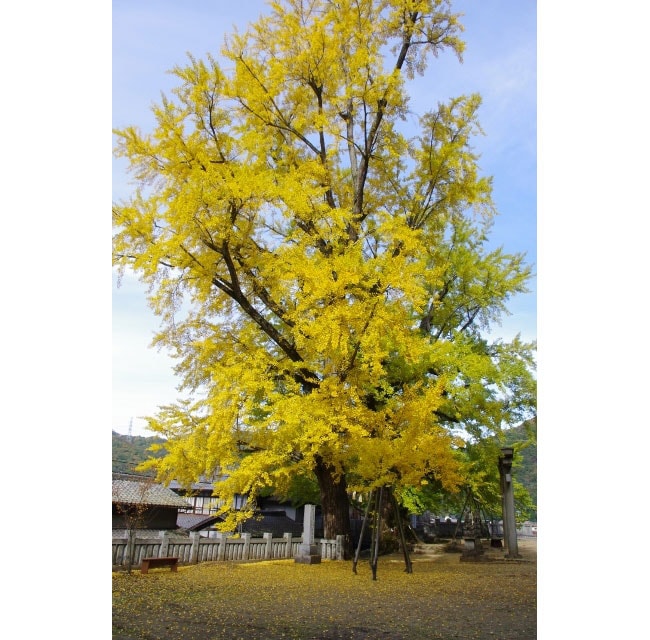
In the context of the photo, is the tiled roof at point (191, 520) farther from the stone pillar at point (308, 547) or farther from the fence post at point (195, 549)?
the fence post at point (195, 549)

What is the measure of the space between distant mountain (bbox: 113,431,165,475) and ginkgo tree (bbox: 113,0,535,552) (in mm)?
263

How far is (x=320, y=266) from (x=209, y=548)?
3458 millimetres

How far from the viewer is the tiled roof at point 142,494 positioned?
18.5 feet

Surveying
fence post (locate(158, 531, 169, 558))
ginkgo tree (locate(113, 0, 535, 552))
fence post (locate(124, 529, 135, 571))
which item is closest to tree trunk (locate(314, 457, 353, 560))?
ginkgo tree (locate(113, 0, 535, 552))

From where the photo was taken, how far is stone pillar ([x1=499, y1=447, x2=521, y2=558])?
20.5 ft

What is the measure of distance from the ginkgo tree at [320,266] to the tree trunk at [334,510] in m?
0.02

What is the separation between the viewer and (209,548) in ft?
19.1

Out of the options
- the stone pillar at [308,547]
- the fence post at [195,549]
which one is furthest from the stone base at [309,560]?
the fence post at [195,549]

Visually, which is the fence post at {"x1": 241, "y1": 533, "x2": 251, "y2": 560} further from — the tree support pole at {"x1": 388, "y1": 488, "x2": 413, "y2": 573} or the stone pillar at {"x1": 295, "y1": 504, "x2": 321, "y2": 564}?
the tree support pole at {"x1": 388, "y1": 488, "x2": 413, "y2": 573}

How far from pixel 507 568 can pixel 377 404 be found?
204 cm

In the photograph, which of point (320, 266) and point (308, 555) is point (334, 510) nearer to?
point (308, 555)

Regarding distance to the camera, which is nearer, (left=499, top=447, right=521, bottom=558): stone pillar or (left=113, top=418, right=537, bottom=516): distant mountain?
(left=113, top=418, right=537, bottom=516): distant mountain
